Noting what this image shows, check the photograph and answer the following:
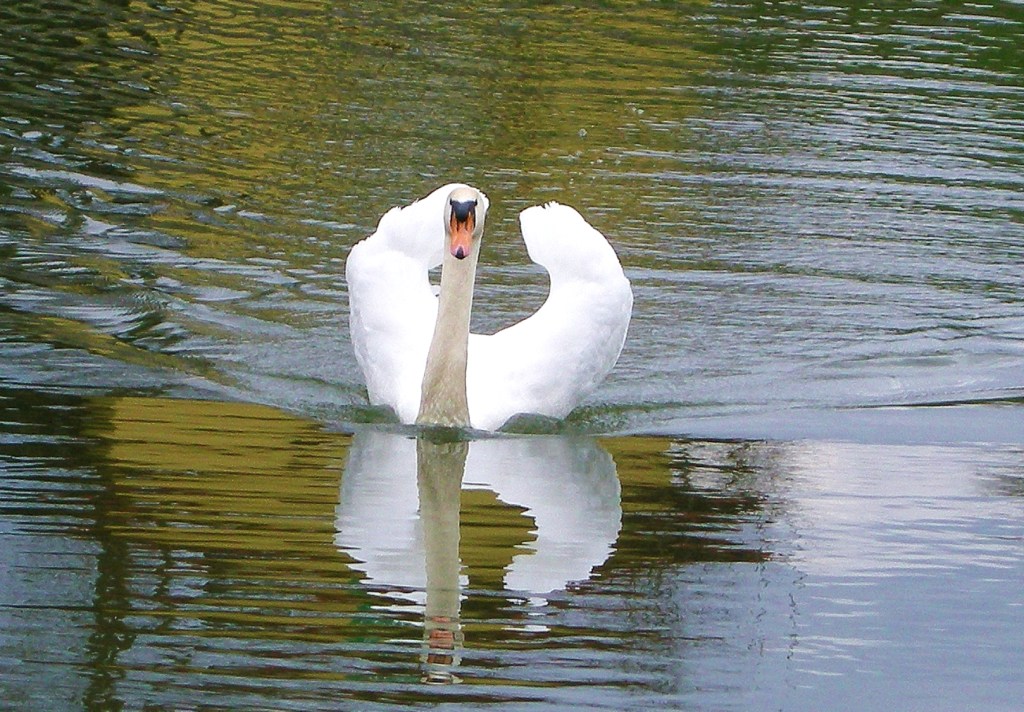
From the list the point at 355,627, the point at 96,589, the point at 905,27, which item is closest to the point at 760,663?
the point at 355,627

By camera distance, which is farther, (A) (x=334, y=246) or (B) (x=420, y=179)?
(B) (x=420, y=179)

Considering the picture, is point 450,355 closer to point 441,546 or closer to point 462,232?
point 462,232

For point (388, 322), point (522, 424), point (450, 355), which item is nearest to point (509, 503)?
point (450, 355)

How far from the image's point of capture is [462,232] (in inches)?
328

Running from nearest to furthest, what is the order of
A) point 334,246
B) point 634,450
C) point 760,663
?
point 760,663 < point 634,450 < point 334,246

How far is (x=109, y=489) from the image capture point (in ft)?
24.0

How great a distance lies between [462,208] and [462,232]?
0.11 metres

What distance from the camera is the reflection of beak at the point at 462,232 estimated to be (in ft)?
27.1

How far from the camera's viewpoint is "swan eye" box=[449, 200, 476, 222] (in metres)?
8.26

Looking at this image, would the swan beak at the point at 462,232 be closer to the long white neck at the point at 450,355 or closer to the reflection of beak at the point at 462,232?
the reflection of beak at the point at 462,232

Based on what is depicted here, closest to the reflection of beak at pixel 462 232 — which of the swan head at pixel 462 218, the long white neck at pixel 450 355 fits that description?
the swan head at pixel 462 218

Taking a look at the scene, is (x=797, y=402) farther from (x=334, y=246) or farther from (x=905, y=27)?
(x=905, y=27)

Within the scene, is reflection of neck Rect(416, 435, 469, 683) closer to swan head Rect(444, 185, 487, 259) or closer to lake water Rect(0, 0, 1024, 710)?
lake water Rect(0, 0, 1024, 710)

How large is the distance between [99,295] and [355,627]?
16.0 feet
